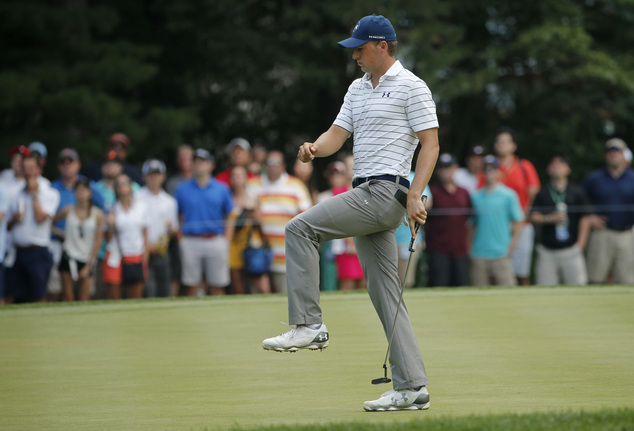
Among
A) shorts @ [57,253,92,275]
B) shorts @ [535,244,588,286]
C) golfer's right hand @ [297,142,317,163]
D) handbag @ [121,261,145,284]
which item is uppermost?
golfer's right hand @ [297,142,317,163]

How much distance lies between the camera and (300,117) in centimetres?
2119

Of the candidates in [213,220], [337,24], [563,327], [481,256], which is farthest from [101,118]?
[563,327]

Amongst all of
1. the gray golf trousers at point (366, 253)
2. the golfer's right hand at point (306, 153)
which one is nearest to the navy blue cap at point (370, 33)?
the golfer's right hand at point (306, 153)

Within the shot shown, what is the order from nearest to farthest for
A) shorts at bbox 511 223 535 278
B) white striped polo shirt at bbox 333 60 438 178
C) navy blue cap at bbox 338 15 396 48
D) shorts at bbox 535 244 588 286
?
white striped polo shirt at bbox 333 60 438 178 → navy blue cap at bbox 338 15 396 48 → shorts at bbox 535 244 588 286 → shorts at bbox 511 223 535 278

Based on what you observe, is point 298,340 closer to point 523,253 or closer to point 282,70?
point 523,253

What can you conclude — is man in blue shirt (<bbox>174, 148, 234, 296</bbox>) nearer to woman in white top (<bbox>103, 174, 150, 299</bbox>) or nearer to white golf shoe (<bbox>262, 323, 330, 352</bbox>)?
woman in white top (<bbox>103, 174, 150, 299</bbox>)

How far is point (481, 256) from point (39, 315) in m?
5.59

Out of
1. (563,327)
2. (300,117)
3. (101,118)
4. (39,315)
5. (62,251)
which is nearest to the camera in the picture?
(563,327)

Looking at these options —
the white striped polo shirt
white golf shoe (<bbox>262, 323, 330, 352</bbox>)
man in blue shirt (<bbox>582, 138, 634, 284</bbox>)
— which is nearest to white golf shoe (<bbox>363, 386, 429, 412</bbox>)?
white golf shoe (<bbox>262, 323, 330, 352</bbox>)

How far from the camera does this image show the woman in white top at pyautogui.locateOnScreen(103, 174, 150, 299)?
1188cm

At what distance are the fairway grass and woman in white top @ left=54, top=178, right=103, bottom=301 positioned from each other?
1.94 metres

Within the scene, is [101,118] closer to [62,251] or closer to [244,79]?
[244,79]

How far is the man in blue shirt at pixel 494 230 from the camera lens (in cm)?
1273

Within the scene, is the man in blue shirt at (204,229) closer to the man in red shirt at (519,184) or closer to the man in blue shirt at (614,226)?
the man in red shirt at (519,184)
